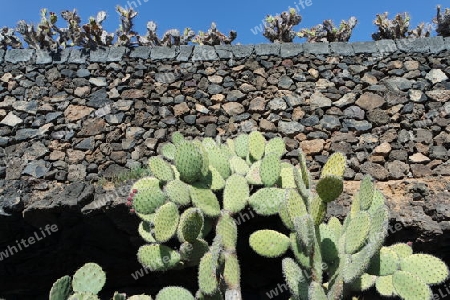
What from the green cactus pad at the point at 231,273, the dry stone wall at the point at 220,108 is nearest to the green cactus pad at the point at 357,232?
the green cactus pad at the point at 231,273

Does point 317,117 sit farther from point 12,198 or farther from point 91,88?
point 12,198

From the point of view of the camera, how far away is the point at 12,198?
4.67 metres

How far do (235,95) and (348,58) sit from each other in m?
1.35

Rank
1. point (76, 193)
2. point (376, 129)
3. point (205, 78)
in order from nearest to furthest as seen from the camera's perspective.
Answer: point (76, 193) < point (376, 129) < point (205, 78)

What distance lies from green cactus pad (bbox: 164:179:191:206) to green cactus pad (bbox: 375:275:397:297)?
1366mm

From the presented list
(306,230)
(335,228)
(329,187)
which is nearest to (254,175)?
(335,228)

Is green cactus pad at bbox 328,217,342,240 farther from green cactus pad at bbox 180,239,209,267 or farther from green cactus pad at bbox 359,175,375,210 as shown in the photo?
green cactus pad at bbox 180,239,209,267

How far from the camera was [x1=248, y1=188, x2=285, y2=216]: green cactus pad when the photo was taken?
3.66m

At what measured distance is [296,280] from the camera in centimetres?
308

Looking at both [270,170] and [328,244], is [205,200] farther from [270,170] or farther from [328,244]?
[328,244]

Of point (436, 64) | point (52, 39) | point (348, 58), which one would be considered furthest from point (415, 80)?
point (52, 39)

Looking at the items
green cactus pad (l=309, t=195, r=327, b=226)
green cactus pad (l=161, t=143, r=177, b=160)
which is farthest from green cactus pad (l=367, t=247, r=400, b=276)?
green cactus pad (l=161, t=143, r=177, b=160)

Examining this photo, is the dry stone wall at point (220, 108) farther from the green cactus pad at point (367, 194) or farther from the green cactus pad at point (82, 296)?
the green cactus pad at point (82, 296)

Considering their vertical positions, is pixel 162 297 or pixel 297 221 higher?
pixel 297 221
